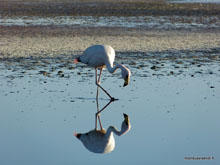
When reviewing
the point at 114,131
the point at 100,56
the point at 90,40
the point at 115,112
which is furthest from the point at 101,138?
the point at 90,40

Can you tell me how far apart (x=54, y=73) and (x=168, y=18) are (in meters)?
18.7

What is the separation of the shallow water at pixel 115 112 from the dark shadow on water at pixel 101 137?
99 millimetres

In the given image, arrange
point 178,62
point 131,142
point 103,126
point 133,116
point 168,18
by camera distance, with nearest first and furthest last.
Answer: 1. point 131,142
2. point 103,126
3. point 133,116
4. point 178,62
5. point 168,18

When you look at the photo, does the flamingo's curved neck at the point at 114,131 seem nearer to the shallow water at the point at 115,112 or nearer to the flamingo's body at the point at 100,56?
the shallow water at the point at 115,112

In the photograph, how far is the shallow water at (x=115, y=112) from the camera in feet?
24.8

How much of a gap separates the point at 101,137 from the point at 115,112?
5.76 feet

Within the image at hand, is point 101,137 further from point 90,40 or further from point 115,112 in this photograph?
point 90,40

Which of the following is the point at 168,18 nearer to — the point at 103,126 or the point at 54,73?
the point at 54,73

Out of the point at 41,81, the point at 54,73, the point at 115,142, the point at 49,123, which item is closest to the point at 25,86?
the point at 41,81

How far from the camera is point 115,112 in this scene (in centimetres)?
1012

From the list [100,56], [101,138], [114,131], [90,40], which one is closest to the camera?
[101,138]

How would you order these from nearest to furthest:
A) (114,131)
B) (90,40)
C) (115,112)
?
(114,131)
(115,112)
(90,40)

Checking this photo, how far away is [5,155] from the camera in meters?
7.54

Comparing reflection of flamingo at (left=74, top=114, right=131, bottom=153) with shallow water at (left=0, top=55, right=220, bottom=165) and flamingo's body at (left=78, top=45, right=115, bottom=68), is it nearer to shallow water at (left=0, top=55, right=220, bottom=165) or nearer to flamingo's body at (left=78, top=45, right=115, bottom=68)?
shallow water at (left=0, top=55, right=220, bottom=165)
